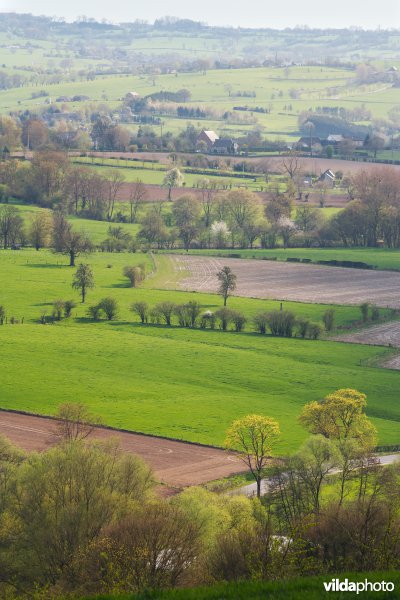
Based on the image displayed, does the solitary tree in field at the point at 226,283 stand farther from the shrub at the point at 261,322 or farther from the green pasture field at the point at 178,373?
the shrub at the point at 261,322

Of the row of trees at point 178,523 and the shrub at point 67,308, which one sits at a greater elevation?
the row of trees at point 178,523

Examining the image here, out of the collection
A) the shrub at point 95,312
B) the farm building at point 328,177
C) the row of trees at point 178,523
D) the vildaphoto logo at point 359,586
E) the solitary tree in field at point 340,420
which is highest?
the vildaphoto logo at point 359,586

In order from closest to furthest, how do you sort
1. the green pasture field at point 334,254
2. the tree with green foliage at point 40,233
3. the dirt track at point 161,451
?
the dirt track at point 161,451, the green pasture field at point 334,254, the tree with green foliage at point 40,233

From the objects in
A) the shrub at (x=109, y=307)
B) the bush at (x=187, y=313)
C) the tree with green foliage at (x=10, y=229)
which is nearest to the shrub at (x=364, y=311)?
the bush at (x=187, y=313)

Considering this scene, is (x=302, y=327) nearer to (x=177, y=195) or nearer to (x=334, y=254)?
(x=334, y=254)

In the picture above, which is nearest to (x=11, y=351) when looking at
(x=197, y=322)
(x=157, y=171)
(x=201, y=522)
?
(x=197, y=322)

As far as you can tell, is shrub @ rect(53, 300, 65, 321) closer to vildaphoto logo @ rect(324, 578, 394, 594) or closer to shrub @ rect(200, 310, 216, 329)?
shrub @ rect(200, 310, 216, 329)

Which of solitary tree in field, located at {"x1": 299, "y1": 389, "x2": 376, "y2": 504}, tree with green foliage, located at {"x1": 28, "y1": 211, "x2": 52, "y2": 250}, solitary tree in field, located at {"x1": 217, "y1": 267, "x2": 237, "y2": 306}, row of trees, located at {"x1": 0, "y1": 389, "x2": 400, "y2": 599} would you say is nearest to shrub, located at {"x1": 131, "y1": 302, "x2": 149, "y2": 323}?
solitary tree in field, located at {"x1": 217, "y1": 267, "x2": 237, "y2": 306}
